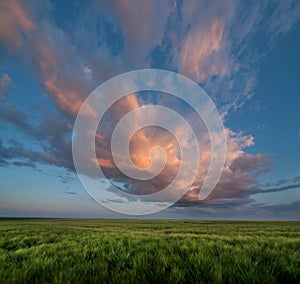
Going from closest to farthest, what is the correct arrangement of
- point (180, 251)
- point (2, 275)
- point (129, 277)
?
point (129, 277) → point (2, 275) → point (180, 251)

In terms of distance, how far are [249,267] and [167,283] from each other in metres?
1.51

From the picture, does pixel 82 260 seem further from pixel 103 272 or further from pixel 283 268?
pixel 283 268

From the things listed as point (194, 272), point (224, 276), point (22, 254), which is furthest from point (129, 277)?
point (22, 254)

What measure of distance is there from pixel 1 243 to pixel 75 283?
6.81 meters

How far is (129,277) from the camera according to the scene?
8.91 feet

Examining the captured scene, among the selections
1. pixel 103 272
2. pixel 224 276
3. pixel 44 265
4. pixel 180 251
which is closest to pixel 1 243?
pixel 44 265

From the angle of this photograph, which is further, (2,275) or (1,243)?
(1,243)

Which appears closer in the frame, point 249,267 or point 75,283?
point 75,283

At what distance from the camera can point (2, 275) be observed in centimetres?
289

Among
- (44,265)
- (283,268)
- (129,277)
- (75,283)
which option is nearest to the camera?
(75,283)

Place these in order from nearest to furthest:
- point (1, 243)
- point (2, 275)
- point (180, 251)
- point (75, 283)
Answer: point (75, 283) → point (2, 275) → point (180, 251) → point (1, 243)

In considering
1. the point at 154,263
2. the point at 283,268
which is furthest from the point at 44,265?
the point at 283,268

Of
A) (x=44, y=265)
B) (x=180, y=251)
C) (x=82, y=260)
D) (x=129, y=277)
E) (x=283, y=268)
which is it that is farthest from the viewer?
(x=180, y=251)

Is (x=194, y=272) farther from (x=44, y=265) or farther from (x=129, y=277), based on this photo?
(x=44, y=265)
